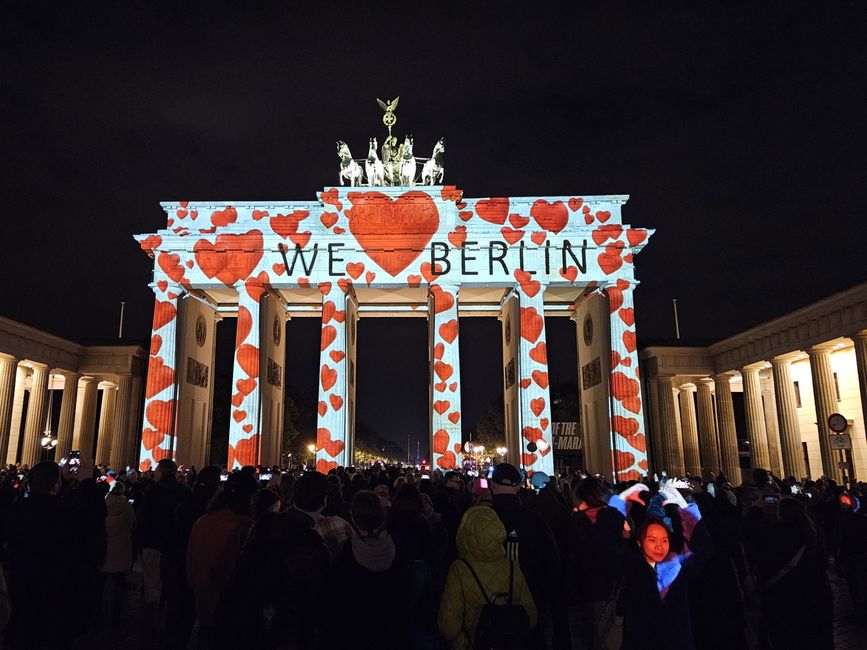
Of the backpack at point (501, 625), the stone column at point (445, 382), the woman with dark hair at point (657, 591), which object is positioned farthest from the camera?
the stone column at point (445, 382)

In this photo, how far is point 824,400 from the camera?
27.7 metres

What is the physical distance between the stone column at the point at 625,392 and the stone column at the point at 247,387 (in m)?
18.7

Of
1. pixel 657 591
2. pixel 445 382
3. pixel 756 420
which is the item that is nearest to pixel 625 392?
pixel 756 420

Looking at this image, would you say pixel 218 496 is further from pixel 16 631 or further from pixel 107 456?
pixel 107 456

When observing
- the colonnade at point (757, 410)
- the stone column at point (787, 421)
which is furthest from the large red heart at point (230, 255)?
the stone column at point (787, 421)

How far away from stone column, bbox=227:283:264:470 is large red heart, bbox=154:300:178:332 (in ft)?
12.1

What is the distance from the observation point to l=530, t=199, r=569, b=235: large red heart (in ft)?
113

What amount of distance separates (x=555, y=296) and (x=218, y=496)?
115ft

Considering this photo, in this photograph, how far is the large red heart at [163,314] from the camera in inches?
1320

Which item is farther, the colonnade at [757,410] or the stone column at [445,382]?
the stone column at [445,382]

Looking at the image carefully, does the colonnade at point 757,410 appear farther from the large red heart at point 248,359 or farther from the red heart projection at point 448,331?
the large red heart at point 248,359

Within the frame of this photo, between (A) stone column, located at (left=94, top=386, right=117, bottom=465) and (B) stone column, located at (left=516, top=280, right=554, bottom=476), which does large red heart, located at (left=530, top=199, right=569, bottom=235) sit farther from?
(A) stone column, located at (left=94, top=386, right=117, bottom=465)

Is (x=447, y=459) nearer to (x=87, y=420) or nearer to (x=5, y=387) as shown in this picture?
(x=5, y=387)

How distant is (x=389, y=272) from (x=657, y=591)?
30.5 metres
